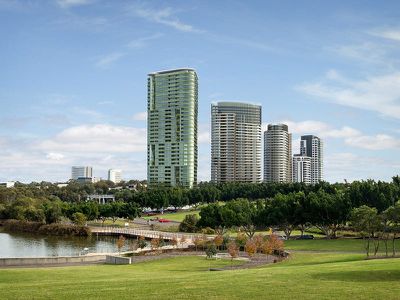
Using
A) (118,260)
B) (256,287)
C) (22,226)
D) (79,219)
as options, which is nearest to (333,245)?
(118,260)

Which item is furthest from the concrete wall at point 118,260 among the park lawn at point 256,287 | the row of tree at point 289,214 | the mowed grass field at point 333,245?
the row of tree at point 289,214

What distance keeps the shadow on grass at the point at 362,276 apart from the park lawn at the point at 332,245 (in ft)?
97.6

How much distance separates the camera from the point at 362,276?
26766 mm

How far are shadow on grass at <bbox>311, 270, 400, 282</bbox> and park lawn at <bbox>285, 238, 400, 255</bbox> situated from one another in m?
29.8

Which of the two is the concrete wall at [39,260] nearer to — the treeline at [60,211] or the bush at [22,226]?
the treeline at [60,211]

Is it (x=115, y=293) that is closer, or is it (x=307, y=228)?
(x=115, y=293)

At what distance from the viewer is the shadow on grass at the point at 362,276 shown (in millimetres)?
25828

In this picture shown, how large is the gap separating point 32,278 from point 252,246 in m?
24.1

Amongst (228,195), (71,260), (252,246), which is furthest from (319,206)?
(228,195)

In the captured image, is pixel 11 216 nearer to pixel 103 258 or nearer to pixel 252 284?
pixel 103 258

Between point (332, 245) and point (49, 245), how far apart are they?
144 ft

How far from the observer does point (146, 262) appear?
50281mm

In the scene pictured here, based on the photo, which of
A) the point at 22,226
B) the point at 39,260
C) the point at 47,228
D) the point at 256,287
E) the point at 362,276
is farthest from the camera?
the point at 22,226

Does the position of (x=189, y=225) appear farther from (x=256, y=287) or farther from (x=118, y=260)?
(x=256, y=287)
